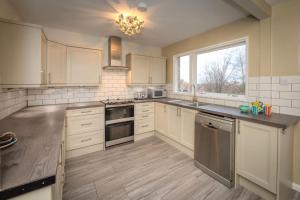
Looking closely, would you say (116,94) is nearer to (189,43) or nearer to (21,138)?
(189,43)

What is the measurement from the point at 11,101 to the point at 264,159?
3.31 meters

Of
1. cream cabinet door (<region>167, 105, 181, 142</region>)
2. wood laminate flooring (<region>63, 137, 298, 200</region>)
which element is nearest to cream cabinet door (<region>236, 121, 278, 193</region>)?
wood laminate flooring (<region>63, 137, 298, 200</region>)

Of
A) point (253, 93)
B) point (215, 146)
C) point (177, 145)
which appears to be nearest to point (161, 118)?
point (177, 145)

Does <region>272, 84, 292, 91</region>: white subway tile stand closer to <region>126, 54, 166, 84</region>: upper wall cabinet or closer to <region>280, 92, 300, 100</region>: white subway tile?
<region>280, 92, 300, 100</region>: white subway tile

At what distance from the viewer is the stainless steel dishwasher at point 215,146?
189cm

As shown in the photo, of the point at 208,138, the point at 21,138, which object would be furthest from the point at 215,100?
the point at 21,138

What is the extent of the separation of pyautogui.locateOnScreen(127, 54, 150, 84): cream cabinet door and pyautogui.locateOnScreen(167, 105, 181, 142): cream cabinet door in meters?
1.05

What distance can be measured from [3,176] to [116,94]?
3.02 m

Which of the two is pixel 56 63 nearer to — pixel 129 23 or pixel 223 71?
pixel 129 23

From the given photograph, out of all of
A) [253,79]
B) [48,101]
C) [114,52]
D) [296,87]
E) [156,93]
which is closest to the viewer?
[296,87]

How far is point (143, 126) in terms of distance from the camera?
3471mm

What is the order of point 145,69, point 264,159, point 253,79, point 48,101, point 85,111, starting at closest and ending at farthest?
point 264,159 < point 253,79 < point 85,111 < point 48,101 < point 145,69

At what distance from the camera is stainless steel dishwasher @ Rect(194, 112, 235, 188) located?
6.21ft

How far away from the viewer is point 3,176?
2.26 ft
